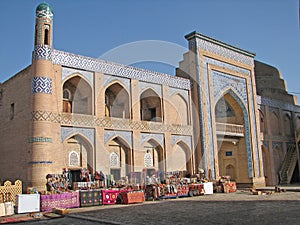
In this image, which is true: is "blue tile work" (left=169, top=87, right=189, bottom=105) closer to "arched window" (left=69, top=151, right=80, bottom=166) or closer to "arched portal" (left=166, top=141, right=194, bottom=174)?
"arched portal" (left=166, top=141, right=194, bottom=174)

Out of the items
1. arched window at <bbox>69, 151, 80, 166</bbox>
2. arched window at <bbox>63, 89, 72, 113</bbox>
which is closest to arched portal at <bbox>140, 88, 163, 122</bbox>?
arched window at <bbox>63, 89, 72, 113</bbox>

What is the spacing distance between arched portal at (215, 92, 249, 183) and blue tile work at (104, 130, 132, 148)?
25.4 feet

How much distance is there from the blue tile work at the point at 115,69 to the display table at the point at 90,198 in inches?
236

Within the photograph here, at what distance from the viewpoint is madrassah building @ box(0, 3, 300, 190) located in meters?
14.6

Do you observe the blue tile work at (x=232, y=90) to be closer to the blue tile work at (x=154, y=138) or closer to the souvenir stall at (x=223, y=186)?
the souvenir stall at (x=223, y=186)

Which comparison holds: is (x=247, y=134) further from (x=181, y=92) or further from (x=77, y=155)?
(x=77, y=155)

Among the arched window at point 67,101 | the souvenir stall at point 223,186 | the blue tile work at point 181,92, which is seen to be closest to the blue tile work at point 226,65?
the blue tile work at point 181,92

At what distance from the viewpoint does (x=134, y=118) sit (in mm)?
17906

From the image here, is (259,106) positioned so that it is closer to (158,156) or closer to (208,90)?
(208,90)

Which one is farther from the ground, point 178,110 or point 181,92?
point 181,92

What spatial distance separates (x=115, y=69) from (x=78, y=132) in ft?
13.2

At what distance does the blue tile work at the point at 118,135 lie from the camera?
54.4 feet

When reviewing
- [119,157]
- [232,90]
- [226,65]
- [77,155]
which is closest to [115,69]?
[119,157]

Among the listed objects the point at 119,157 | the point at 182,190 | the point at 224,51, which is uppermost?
the point at 224,51
